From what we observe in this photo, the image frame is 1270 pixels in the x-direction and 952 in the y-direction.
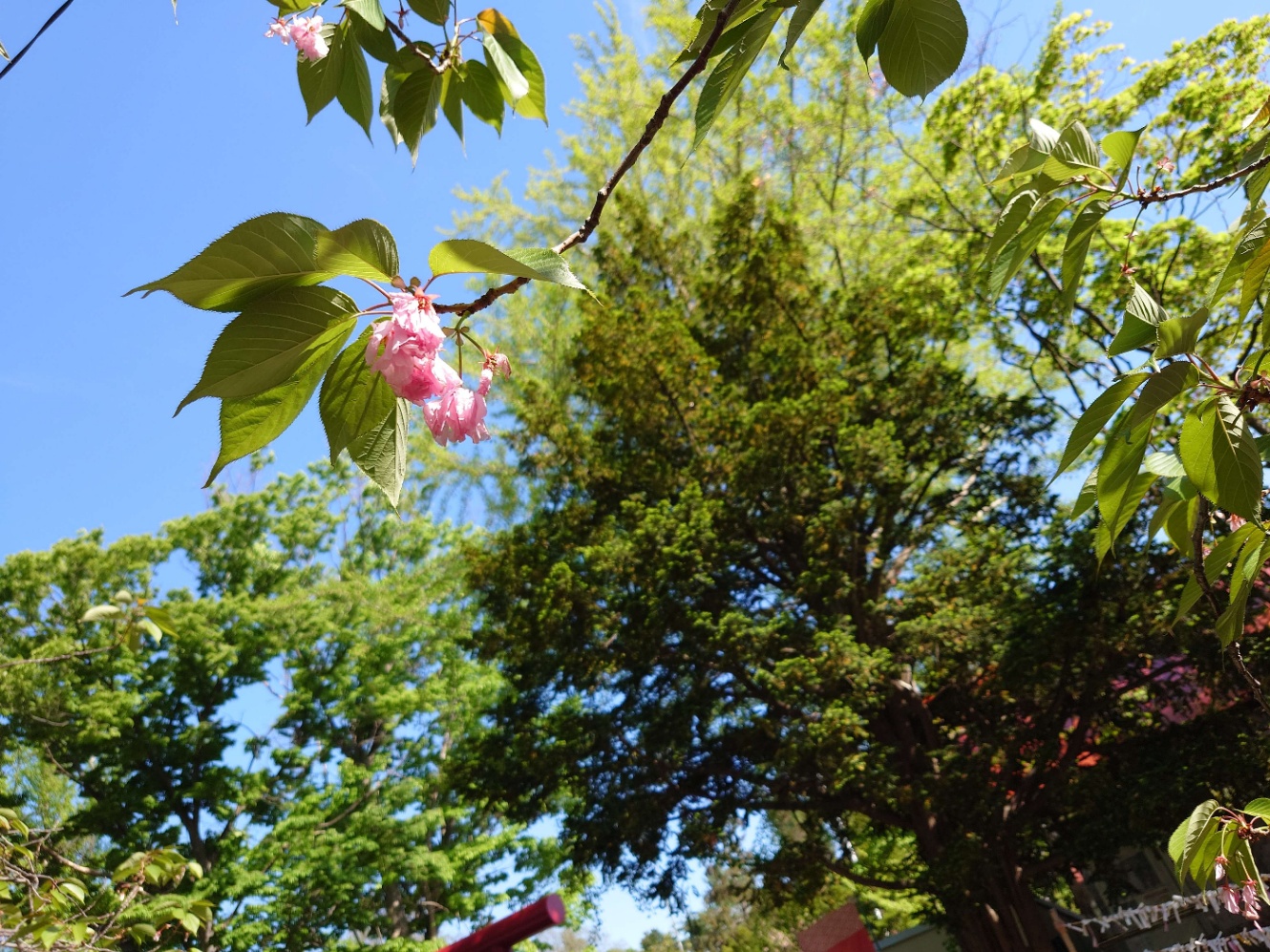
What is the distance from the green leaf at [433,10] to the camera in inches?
35.3

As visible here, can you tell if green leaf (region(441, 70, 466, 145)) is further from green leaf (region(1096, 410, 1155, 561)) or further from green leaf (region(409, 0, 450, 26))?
green leaf (region(1096, 410, 1155, 561))

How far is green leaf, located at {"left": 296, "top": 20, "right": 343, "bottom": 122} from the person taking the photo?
0.91 metres

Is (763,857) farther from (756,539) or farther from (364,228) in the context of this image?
(364,228)

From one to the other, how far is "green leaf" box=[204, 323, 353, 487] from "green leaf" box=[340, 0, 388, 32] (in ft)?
1.38

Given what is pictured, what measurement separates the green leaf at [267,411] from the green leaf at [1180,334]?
689 millimetres

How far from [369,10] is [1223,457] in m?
0.87

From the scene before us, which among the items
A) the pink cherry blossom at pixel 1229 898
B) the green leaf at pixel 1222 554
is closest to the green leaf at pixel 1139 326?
the green leaf at pixel 1222 554

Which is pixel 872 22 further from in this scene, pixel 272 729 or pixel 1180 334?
pixel 272 729

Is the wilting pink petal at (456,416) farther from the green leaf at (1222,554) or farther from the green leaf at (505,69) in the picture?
the green leaf at (1222,554)

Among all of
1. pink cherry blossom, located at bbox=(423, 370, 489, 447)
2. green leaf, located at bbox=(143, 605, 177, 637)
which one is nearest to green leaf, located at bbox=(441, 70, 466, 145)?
pink cherry blossom, located at bbox=(423, 370, 489, 447)

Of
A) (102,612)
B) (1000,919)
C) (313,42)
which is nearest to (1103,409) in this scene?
(313,42)

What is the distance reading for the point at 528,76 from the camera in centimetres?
98

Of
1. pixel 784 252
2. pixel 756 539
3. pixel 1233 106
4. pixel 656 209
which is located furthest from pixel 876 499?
pixel 656 209

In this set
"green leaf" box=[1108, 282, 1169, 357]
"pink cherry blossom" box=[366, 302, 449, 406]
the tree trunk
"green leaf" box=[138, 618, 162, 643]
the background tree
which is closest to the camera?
"pink cherry blossom" box=[366, 302, 449, 406]
